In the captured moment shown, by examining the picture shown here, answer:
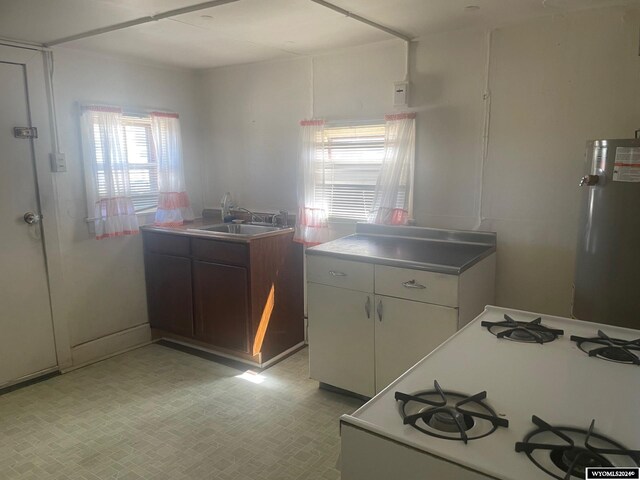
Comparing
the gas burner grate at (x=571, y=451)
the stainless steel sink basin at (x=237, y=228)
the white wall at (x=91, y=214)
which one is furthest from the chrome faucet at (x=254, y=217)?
the gas burner grate at (x=571, y=451)

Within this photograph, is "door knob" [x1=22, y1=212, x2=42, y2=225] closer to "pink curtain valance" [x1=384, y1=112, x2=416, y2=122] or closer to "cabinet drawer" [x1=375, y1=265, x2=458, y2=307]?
"cabinet drawer" [x1=375, y1=265, x2=458, y2=307]

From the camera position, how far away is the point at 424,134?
3029 mm

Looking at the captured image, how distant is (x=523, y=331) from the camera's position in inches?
61.4

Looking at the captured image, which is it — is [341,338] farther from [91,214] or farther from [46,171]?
[46,171]

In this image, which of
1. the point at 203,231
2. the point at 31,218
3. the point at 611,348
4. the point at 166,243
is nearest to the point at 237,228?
the point at 203,231


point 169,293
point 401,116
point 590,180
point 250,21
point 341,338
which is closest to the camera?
point 590,180

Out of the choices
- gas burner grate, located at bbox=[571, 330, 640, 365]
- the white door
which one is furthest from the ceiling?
gas burner grate, located at bbox=[571, 330, 640, 365]

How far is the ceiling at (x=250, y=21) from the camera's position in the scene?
232cm

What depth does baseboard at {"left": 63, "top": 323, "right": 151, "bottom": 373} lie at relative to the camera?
342cm

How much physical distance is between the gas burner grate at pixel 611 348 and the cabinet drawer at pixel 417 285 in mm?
887

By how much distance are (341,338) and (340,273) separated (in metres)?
0.40

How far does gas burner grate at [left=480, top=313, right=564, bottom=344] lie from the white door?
294cm

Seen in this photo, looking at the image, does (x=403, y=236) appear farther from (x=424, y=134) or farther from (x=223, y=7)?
(x=223, y=7)

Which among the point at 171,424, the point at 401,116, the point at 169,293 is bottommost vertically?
the point at 171,424
